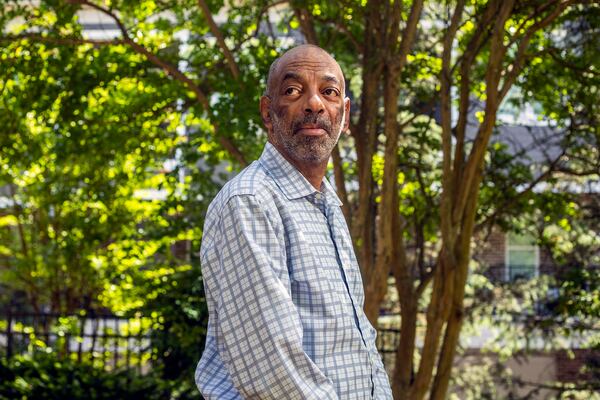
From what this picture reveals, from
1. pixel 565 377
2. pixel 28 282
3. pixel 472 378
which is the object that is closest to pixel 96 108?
pixel 28 282

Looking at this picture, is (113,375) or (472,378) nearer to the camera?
(113,375)

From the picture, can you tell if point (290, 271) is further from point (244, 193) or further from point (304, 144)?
point (304, 144)

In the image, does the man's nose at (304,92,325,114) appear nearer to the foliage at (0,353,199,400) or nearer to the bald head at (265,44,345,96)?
the bald head at (265,44,345,96)

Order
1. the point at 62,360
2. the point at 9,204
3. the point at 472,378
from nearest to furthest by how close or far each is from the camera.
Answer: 1. the point at 62,360
2. the point at 472,378
3. the point at 9,204

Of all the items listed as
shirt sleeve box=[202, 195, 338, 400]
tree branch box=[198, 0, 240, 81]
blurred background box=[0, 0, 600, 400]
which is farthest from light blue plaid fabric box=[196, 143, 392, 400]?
tree branch box=[198, 0, 240, 81]

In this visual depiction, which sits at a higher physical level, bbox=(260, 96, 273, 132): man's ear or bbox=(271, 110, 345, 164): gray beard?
bbox=(260, 96, 273, 132): man's ear

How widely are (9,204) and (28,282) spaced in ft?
6.20

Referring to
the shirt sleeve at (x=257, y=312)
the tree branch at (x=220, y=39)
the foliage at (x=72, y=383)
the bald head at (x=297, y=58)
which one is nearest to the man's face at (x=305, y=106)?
the bald head at (x=297, y=58)

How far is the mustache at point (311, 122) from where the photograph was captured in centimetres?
259

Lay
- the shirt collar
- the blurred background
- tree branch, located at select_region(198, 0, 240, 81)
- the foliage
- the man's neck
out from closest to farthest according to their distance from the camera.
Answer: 1. the shirt collar
2. the man's neck
3. the blurred background
4. tree branch, located at select_region(198, 0, 240, 81)
5. the foliage

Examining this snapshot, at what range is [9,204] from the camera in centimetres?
1633

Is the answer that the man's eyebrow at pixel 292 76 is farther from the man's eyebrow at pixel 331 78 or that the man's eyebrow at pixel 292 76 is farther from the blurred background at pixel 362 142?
the blurred background at pixel 362 142

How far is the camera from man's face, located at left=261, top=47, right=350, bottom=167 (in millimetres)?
2592

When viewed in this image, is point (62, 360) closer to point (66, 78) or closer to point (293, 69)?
point (66, 78)
